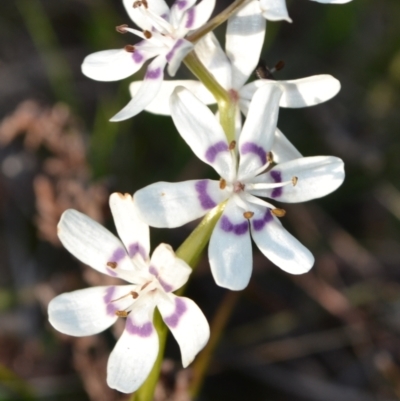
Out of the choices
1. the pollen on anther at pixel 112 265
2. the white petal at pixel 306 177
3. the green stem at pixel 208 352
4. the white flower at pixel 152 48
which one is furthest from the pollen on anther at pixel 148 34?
the green stem at pixel 208 352

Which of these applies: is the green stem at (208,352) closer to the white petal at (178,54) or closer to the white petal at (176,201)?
the white petal at (176,201)

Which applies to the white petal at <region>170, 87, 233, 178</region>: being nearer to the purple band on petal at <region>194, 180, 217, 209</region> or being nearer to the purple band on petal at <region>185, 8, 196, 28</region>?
the purple band on petal at <region>194, 180, 217, 209</region>

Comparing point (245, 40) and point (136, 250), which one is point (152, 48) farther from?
point (136, 250)

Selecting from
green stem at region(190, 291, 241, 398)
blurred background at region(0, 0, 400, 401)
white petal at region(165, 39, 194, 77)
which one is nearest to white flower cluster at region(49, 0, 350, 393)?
white petal at region(165, 39, 194, 77)

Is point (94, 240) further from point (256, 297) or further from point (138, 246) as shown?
point (256, 297)

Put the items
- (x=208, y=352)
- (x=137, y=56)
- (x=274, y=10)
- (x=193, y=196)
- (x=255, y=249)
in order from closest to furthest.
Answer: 1. (x=274, y=10)
2. (x=193, y=196)
3. (x=137, y=56)
4. (x=208, y=352)
5. (x=255, y=249)

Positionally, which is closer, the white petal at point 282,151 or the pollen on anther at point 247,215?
the pollen on anther at point 247,215

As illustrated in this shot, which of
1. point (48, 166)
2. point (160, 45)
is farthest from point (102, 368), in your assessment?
point (160, 45)

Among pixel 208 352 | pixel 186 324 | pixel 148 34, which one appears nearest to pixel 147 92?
pixel 148 34
